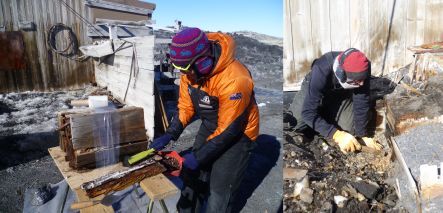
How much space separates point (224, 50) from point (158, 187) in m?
1.02

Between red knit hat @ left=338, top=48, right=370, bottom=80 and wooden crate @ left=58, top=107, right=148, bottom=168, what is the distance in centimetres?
203

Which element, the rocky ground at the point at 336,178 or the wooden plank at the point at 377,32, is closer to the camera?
the rocky ground at the point at 336,178

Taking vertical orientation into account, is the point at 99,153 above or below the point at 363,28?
below

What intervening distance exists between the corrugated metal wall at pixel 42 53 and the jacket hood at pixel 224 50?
9.39 meters

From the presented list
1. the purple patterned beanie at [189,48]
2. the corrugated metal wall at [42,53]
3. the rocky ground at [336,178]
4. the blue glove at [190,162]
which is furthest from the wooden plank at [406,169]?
the corrugated metal wall at [42,53]

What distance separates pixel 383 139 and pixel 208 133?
2.62 metres

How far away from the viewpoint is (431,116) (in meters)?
3.72

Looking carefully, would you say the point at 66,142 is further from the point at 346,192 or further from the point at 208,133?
the point at 346,192

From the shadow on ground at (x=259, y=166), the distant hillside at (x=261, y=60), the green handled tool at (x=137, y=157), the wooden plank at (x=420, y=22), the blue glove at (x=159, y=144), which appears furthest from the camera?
the distant hillside at (x=261, y=60)

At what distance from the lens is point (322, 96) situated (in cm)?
380

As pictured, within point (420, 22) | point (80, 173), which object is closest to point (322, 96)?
point (80, 173)

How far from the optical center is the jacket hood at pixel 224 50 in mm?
2346

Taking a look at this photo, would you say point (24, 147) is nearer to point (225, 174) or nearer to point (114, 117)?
point (114, 117)

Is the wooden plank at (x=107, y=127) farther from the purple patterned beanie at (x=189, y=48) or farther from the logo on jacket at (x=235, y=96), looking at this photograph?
the logo on jacket at (x=235, y=96)
